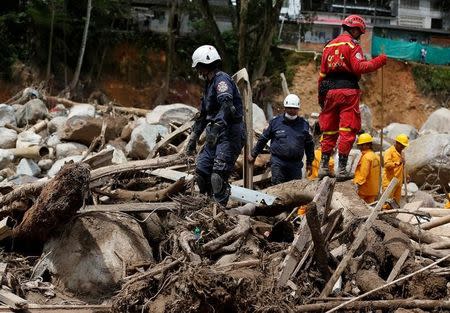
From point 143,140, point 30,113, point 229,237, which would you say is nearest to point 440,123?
point 30,113

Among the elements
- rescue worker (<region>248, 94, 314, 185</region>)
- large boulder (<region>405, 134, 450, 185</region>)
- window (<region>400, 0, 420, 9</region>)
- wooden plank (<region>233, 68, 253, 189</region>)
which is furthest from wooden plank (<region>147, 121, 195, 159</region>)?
window (<region>400, 0, 420, 9</region>)

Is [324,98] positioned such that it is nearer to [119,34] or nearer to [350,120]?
[350,120]

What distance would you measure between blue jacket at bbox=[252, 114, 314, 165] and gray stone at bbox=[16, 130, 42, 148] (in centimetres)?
540

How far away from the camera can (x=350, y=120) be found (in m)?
7.25

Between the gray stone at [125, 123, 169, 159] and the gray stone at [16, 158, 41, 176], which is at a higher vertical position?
the gray stone at [125, 123, 169, 159]

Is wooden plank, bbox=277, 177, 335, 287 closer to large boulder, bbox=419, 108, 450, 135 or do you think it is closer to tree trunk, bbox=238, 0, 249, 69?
large boulder, bbox=419, 108, 450, 135

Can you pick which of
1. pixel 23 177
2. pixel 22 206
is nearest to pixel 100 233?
pixel 22 206

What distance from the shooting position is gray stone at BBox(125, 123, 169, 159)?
10.9m

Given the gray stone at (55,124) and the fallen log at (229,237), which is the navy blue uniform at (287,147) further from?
the gray stone at (55,124)

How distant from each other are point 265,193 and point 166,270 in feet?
7.03

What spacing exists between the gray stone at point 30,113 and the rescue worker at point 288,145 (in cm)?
734

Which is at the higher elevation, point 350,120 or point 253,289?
point 350,120

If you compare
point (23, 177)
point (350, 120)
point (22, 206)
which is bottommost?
point (23, 177)

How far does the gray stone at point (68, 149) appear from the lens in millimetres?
11719
